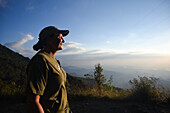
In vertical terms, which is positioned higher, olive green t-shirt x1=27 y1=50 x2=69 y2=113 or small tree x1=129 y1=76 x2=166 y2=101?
olive green t-shirt x1=27 y1=50 x2=69 y2=113

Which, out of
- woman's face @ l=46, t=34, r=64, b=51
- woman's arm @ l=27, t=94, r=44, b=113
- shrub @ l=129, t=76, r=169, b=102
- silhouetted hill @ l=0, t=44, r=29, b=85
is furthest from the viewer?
silhouetted hill @ l=0, t=44, r=29, b=85

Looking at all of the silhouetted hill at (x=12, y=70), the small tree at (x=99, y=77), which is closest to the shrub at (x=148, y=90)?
the small tree at (x=99, y=77)

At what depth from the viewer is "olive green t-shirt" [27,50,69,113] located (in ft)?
3.23

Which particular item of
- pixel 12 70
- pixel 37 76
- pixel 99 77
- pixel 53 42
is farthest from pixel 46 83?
pixel 12 70

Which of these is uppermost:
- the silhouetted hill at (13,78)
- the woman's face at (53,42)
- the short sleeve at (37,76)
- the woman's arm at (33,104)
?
the woman's face at (53,42)

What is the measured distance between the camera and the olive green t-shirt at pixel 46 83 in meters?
0.98

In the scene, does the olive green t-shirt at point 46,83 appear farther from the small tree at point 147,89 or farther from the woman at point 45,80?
the small tree at point 147,89

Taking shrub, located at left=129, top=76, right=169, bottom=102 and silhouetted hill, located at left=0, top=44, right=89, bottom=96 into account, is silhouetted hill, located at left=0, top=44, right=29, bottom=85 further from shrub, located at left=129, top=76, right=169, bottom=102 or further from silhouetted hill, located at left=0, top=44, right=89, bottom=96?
shrub, located at left=129, top=76, right=169, bottom=102

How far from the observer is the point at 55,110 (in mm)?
1181

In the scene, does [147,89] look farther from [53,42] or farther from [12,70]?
[12,70]

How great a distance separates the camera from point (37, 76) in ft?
3.27

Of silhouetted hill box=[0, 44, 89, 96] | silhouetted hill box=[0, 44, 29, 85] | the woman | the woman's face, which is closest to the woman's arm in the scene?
the woman

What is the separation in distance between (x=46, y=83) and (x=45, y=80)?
0.18 ft

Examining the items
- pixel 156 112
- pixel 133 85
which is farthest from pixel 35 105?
pixel 133 85
